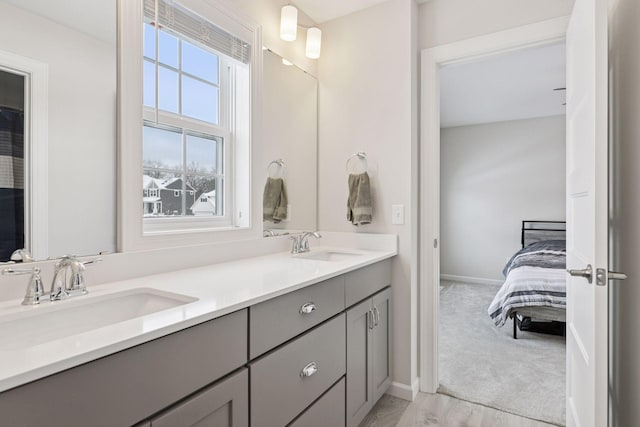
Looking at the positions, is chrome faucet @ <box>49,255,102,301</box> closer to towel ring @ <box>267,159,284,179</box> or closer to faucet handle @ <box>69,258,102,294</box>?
faucet handle @ <box>69,258,102,294</box>

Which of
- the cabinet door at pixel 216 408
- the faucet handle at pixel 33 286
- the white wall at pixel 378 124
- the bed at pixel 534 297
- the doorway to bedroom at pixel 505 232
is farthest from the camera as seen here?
the bed at pixel 534 297

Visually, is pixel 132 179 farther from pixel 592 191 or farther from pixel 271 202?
pixel 592 191

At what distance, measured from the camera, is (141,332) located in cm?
80

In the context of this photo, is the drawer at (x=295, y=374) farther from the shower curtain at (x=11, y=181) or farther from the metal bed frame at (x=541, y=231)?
the metal bed frame at (x=541, y=231)

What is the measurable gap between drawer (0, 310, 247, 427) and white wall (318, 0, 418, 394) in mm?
1351

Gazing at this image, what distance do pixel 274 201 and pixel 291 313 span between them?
3.33ft

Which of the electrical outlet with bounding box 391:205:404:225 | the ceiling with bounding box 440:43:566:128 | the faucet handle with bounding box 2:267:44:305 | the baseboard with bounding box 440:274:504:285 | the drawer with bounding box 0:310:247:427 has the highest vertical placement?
the ceiling with bounding box 440:43:566:128

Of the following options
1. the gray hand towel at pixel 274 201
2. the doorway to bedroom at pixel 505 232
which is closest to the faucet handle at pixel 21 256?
the gray hand towel at pixel 274 201

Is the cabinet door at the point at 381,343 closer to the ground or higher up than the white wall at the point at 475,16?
closer to the ground

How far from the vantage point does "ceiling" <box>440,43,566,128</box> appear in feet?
10.5

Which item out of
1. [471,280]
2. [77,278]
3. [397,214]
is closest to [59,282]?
[77,278]

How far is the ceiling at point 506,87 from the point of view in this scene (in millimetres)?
3209

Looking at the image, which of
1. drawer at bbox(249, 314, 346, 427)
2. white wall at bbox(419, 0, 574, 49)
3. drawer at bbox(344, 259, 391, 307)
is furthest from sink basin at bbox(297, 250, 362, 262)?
white wall at bbox(419, 0, 574, 49)

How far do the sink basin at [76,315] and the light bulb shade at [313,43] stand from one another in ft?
5.85
